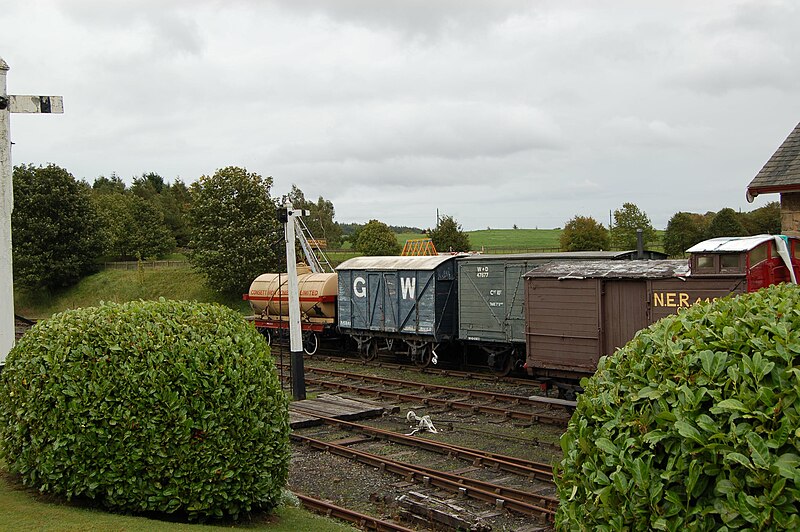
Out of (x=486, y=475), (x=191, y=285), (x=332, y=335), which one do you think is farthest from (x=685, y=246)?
(x=486, y=475)

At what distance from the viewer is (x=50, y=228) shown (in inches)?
1769

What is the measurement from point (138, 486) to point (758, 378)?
21.3 feet

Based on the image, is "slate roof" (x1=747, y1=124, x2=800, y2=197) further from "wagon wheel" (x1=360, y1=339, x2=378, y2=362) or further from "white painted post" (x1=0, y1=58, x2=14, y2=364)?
"white painted post" (x1=0, y1=58, x2=14, y2=364)

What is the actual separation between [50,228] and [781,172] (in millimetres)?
41307

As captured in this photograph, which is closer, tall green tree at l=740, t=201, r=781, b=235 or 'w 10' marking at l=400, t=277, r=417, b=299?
'w 10' marking at l=400, t=277, r=417, b=299

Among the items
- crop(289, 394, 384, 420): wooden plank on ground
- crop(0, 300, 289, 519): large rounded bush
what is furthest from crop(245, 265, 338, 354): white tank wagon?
crop(0, 300, 289, 519): large rounded bush

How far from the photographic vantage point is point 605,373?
4.85 meters

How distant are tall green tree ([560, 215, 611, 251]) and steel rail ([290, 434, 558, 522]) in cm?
3320

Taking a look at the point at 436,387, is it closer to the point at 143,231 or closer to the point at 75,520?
the point at 75,520

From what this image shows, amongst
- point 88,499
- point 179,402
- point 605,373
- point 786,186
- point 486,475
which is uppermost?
point 786,186

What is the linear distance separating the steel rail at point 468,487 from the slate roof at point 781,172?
35.6 ft

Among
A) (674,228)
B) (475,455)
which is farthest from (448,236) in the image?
(475,455)

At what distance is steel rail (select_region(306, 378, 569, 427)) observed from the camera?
15445 millimetres

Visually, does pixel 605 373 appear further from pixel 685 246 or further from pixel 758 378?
pixel 685 246
